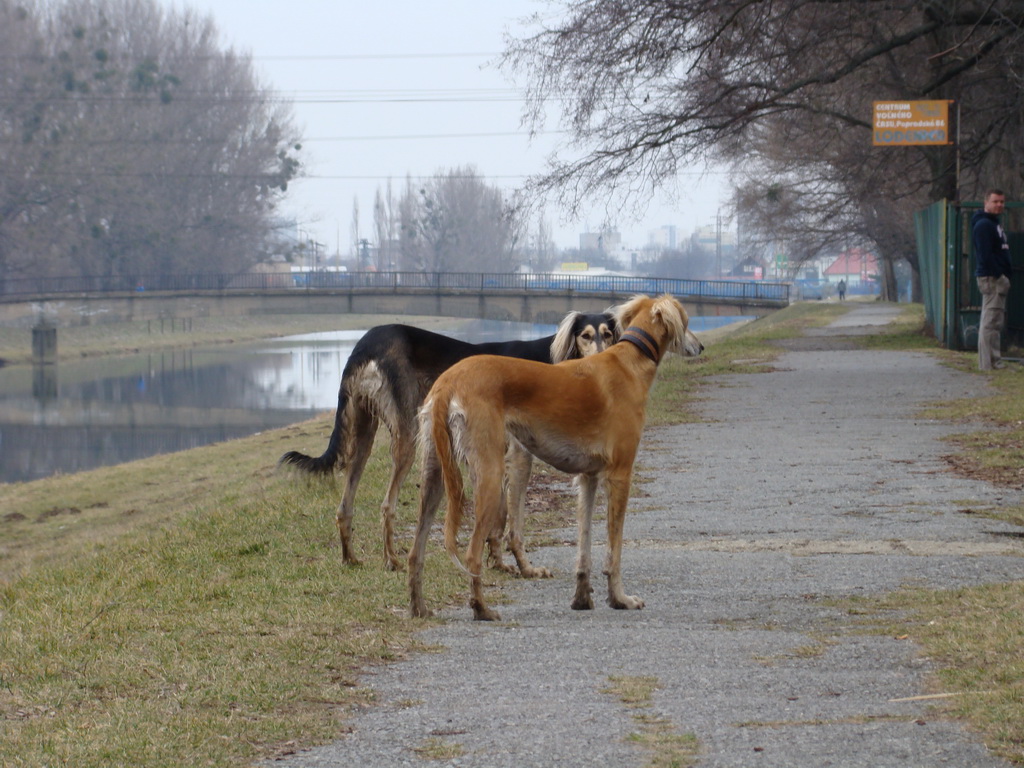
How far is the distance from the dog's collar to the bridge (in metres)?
52.9

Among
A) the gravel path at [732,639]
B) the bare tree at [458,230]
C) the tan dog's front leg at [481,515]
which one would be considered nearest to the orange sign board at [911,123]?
the gravel path at [732,639]

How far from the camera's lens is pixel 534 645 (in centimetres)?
598

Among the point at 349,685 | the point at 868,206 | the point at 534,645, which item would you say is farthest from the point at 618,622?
the point at 868,206

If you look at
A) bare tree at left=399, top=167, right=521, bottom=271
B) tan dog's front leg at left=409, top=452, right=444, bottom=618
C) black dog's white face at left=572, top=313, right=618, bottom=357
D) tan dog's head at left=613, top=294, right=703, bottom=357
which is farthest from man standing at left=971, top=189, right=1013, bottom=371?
bare tree at left=399, top=167, right=521, bottom=271

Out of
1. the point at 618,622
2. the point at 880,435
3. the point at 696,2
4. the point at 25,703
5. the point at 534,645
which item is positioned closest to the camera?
the point at 25,703

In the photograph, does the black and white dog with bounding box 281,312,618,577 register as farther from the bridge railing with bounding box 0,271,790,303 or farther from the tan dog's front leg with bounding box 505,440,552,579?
the bridge railing with bounding box 0,271,790,303

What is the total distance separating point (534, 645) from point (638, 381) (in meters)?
1.61

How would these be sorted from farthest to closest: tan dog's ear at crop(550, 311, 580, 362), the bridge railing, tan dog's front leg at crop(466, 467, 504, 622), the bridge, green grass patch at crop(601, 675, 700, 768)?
1. the bridge railing
2. the bridge
3. tan dog's ear at crop(550, 311, 580, 362)
4. tan dog's front leg at crop(466, 467, 504, 622)
5. green grass patch at crop(601, 675, 700, 768)

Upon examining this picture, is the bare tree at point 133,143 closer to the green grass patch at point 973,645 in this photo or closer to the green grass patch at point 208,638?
the green grass patch at point 208,638

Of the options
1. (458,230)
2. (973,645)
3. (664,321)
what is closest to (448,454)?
(664,321)

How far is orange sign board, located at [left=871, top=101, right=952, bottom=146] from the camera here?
979 inches

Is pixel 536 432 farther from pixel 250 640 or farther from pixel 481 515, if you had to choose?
pixel 250 640

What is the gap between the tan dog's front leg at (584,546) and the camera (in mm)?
6711

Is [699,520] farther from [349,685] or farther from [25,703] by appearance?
[25,703]
